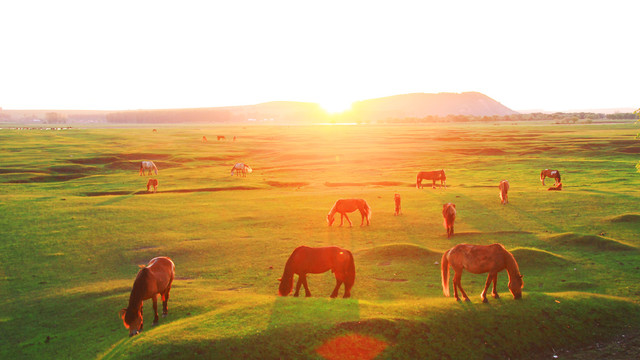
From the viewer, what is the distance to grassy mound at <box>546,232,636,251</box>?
21812 millimetres

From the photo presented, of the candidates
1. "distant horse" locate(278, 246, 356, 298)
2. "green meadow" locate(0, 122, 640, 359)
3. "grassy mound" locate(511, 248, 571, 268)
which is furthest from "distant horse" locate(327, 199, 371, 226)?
"distant horse" locate(278, 246, 356, 298)

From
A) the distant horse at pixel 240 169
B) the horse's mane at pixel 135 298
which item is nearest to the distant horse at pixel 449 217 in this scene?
the horse's mane at pixel 135 298

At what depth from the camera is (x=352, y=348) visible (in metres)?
11.8

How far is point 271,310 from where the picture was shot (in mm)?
13508

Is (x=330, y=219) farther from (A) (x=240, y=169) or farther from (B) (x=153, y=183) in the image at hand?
(A) (x=240, y=169)

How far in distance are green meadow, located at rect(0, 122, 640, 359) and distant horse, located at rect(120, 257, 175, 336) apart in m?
0.54

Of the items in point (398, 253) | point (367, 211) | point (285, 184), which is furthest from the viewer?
point (285, 184)

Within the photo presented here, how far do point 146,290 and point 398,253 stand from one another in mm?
12021

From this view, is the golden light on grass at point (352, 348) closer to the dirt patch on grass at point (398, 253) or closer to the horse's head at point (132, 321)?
the horse's head at point (132, 321)

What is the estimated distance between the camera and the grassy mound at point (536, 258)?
19.8 m

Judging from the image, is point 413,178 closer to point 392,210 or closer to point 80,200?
point 392,210

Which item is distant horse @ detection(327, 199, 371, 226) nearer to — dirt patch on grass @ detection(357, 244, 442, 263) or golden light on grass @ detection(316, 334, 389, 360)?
dirt patch on grass @ detection(357, 244, 442, 263)

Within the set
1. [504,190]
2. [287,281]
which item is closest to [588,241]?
[504,190]

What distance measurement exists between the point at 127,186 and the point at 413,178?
3156 cm
